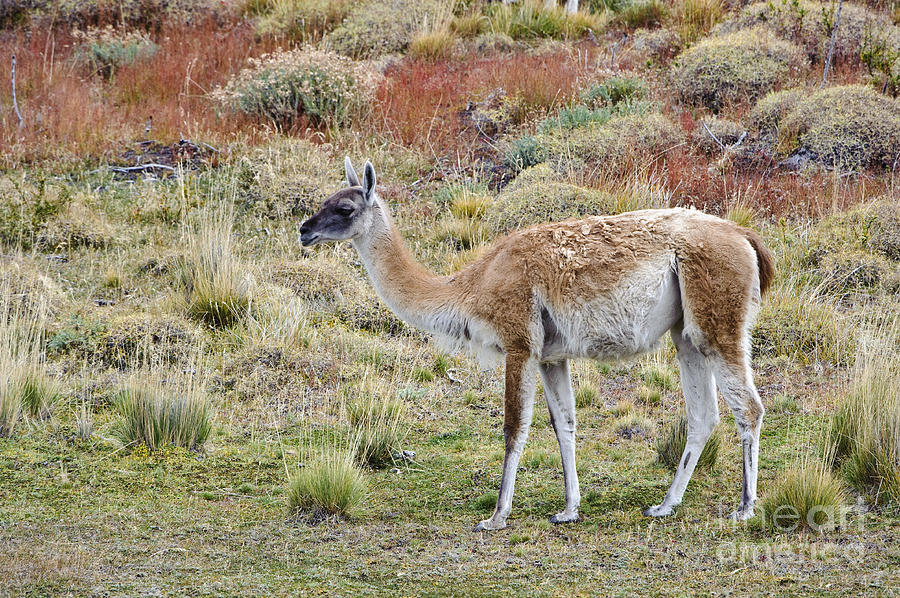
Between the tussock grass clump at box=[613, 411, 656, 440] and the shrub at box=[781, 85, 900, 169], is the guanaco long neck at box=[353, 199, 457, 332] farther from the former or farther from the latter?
the shrub at box=[781, 85, 900, 169]

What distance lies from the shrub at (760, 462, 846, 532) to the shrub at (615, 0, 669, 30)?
14.5 metres

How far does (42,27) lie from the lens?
Answer: 18.8 metres

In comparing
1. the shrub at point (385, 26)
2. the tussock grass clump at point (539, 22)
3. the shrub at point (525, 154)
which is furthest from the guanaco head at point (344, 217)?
the tussock grass clump at point (539, 22)

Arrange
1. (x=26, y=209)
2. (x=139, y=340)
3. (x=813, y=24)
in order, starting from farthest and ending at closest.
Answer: (x=813, y=24)
(x=26, y=209)
(x=139, y=340)

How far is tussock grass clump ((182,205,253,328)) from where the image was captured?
9.54 metres

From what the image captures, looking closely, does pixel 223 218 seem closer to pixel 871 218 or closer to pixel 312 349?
pixel 312 349

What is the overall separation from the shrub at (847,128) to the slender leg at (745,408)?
25.5 feet

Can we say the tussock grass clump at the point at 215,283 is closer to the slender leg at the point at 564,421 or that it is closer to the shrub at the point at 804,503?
the slender leg at the point at 564,421

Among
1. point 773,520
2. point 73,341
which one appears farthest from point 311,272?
point 773,520

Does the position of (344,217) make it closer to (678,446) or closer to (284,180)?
(678,446)

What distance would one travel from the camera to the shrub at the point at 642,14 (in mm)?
18188

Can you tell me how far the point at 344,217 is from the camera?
6457 mm

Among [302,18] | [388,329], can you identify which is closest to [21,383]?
[388,329]

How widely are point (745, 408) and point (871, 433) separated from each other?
2.77ft
